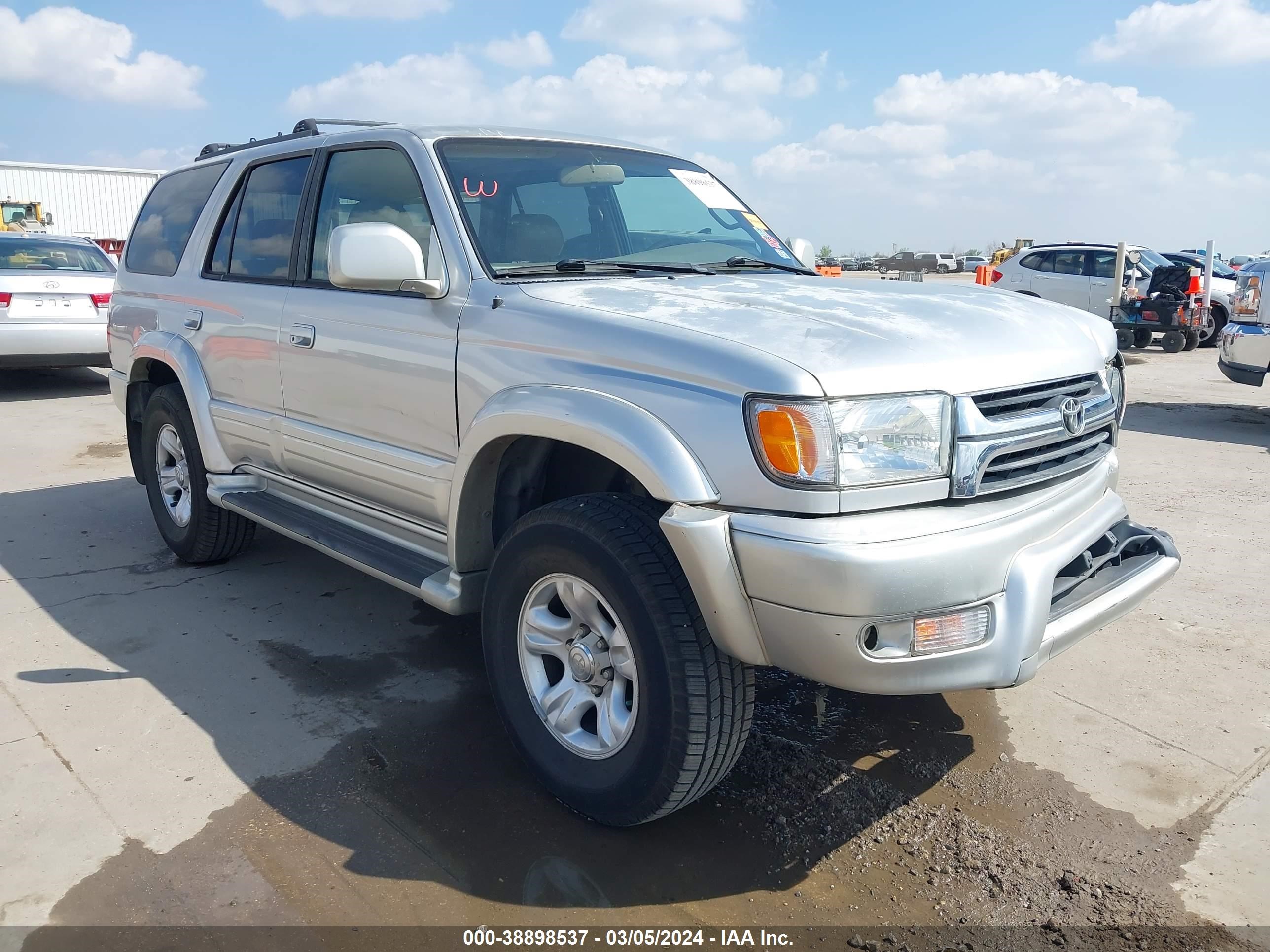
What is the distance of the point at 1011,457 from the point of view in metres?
2.59

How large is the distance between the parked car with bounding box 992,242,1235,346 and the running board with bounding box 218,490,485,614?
13597mm

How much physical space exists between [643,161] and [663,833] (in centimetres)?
262

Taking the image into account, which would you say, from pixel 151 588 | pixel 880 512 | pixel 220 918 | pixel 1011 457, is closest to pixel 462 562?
pixel 220 918

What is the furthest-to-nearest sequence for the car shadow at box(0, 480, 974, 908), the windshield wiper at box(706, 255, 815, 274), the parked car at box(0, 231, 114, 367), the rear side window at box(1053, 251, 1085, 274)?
the rear side window at box(1053, 251, 1085, 274), the parked car at box(0, 231, 114, 367), the windshield wiper at box(706, 255, 815, 274), the car shadow at box(0, 480, 974, 908)

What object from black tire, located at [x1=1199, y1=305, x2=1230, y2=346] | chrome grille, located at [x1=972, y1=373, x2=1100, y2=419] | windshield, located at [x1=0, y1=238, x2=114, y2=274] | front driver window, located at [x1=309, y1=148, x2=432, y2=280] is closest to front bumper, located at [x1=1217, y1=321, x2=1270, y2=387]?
chrome grille, located at [x1=972, y1=373, x2=1100, y2=419]

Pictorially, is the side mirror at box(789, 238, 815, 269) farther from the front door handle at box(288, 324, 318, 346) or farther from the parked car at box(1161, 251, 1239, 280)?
the parked car at box(1161, 251, 1239, 280)

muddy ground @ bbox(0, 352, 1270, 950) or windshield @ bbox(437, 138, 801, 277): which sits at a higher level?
windshield @ bbox(437, 138, 801, 277)

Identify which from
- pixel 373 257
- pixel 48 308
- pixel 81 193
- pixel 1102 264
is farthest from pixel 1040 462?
pixel 81 193

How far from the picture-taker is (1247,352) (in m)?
8.87

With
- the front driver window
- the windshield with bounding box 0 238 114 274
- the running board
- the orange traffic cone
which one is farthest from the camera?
the orange traffic cone

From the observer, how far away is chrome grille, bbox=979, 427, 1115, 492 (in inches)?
99.3

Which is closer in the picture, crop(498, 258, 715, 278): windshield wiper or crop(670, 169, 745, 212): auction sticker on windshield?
crop(498, 258, 715, 278): windshield wiper

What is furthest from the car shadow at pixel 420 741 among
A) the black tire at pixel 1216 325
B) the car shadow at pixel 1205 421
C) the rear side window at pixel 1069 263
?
the black tire at pixel 1216 325

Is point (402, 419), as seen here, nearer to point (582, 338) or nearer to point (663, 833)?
point (582, 338)
